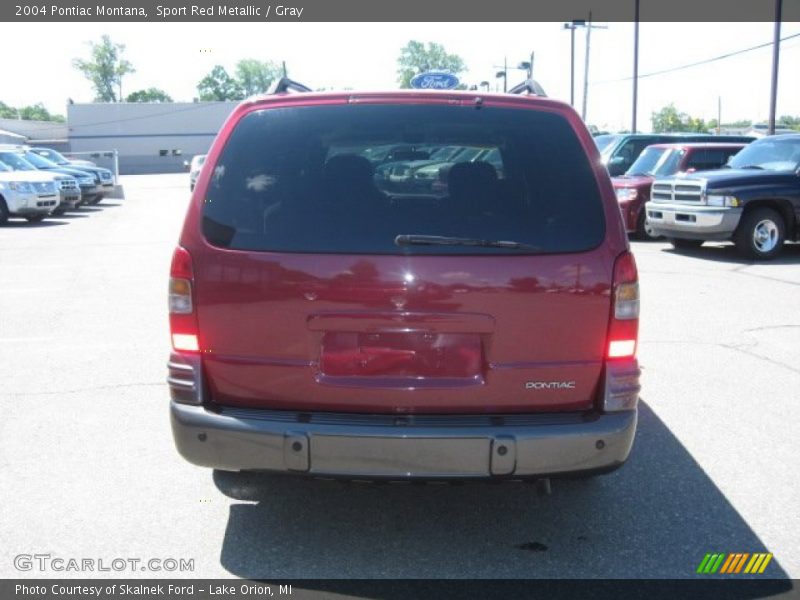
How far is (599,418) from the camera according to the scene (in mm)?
3377

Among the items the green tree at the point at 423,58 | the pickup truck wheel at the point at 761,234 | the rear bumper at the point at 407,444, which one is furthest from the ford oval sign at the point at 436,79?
the green tree at the point at 423,58

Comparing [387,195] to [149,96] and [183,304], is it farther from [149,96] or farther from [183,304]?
[149,96]

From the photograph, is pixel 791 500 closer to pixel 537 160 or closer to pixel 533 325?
pixel 533 325

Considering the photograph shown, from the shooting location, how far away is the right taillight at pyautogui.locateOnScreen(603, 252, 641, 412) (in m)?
3.37

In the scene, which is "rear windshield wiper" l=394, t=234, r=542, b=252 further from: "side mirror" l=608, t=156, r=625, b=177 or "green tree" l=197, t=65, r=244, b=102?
"green tree" l=197, t=65, r=244, b=102

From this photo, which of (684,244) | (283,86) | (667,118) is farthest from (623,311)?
(667,118)

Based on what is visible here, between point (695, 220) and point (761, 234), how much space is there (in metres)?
1.02

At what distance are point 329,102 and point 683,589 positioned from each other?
8.11 feet

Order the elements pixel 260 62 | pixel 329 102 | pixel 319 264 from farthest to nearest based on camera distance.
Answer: pixel 260 62 → pixel 329 102 → pixel 319 264

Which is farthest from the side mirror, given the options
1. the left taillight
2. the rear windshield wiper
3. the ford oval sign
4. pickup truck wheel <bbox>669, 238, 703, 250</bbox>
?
the left taillight

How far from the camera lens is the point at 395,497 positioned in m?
4.16

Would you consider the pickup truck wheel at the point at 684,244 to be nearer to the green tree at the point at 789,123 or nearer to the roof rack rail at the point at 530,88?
the roof rack rail at the point at 530,88

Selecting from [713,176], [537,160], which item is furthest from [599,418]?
[713,176]

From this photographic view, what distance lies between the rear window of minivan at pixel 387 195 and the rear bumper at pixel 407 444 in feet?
2.26
